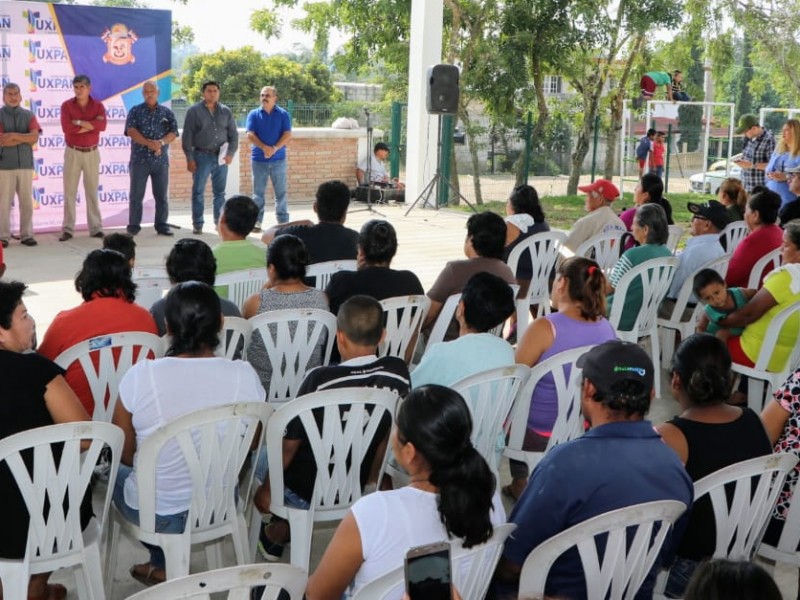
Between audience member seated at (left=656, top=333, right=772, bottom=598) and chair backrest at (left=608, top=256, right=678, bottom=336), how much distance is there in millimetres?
2434

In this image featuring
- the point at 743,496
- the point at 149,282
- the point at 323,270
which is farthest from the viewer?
the point at 323,270

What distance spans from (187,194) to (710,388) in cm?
1236

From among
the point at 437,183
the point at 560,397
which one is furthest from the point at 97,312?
the point at 437,183

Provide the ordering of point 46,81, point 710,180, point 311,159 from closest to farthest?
point 46,81 → point 311,159 → point 710,180

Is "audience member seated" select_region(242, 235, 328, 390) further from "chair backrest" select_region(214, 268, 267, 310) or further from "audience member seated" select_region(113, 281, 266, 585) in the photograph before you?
"audience member seated" select_region(113, 281, 266, 585)

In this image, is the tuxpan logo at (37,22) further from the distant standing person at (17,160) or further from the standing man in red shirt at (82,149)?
the distant standing person at (17,160)

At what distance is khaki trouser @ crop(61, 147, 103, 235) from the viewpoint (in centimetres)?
934

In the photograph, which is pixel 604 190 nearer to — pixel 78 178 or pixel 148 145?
pixel 148 145

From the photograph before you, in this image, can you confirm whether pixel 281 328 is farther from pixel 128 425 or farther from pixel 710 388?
pixel 710 388

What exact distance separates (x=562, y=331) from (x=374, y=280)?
1.01 m

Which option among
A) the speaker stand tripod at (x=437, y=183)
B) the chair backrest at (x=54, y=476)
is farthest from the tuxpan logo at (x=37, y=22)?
the chair backrest at (x=54, y=476)

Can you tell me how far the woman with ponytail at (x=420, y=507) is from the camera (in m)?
2.13

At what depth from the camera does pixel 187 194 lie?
46.7 ft

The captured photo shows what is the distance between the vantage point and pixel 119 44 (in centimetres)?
984
